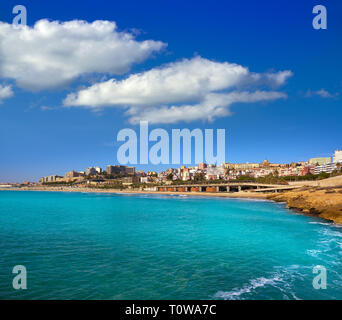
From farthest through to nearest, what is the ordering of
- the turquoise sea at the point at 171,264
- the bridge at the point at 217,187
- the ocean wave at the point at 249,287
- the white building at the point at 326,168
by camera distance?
the white building at the point at 326,168 < the bridge at the point at 217,187 < the turquoise sea at the point at 171,264 < the ocean wave at the point at 249,287

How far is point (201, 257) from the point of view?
→ 1518 centimetres

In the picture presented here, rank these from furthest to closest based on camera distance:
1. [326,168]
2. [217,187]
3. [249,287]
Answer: [326,168]
[217,187]
[249,287]

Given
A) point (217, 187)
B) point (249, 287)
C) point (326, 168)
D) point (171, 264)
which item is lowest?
point (217, 187)


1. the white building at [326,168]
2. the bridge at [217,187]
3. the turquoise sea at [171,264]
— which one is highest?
the white building at [326,168]

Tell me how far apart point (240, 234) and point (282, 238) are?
3.48 metres

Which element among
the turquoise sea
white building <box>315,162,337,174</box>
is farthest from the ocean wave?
white building <box>315,162,337,174</box>

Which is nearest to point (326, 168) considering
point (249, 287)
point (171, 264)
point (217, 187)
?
point (217, 187)

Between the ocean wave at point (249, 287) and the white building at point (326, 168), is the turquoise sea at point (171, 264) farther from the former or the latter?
the white building at point (326, 168)

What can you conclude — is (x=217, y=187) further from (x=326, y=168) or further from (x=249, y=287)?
(x=249, y=287)

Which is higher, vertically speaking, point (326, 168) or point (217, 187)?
point (326, 168)

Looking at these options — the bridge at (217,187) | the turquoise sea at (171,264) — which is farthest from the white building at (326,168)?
the turquoise sea at (171,264)
